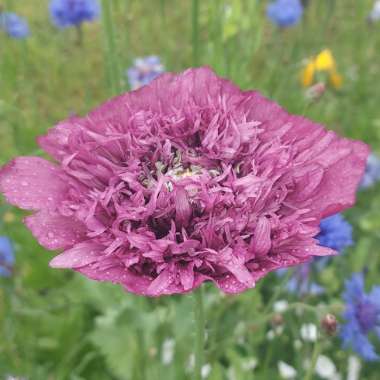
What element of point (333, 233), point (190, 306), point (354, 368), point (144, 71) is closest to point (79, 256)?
point (333, 233)

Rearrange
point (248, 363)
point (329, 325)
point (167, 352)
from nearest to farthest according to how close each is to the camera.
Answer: point (329, 325), point (248, 363), point (167, 352)

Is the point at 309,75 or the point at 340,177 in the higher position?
the point at 340,177

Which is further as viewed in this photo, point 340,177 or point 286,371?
point 286,371

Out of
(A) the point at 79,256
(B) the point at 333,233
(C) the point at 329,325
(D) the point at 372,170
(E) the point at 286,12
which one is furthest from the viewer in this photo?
(E) the point at 286,12

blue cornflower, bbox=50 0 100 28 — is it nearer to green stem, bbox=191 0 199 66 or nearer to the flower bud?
green stem, bbox=191 0 199 66

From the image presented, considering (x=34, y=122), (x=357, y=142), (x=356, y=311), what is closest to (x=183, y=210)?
(x=357, y=142)

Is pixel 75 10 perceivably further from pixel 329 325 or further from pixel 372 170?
pixel 329 325

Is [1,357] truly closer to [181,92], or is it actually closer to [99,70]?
[181,92]
